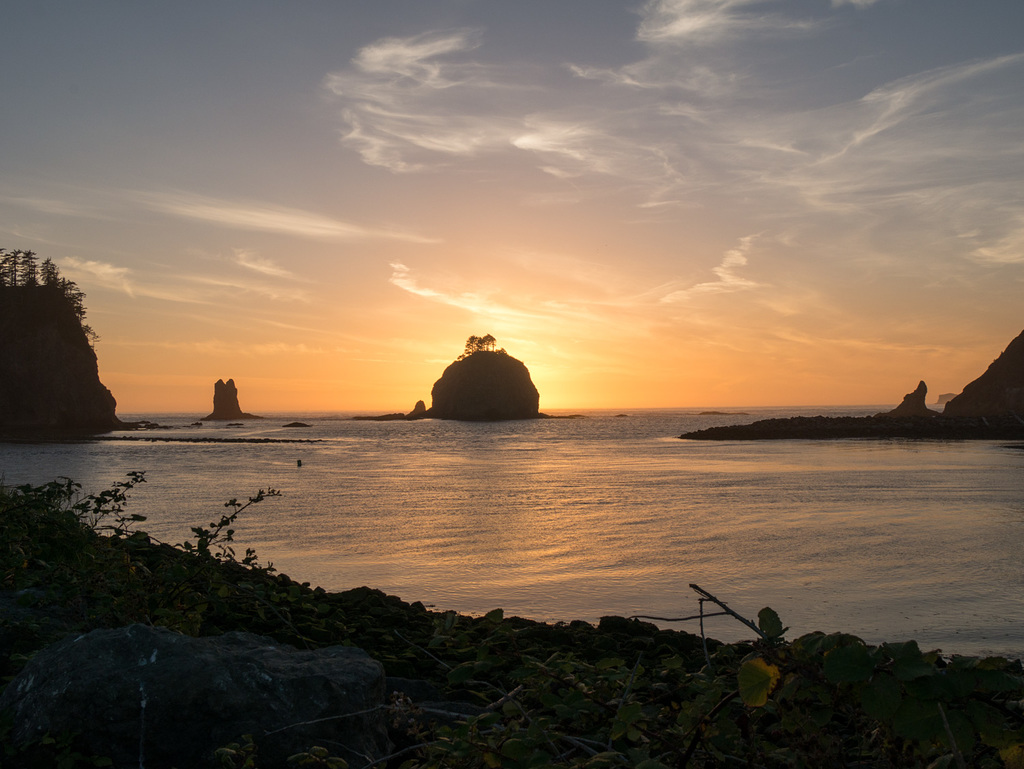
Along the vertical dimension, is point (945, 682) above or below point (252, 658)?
above

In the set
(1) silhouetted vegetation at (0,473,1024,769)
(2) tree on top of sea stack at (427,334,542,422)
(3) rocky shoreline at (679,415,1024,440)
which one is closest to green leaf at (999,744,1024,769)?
(1) silhouetted vegetation at (0,473,1024,769)

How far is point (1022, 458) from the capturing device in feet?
96.7

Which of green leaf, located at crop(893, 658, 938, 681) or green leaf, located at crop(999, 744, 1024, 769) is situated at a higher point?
green leaf, located at crop(893, 658, 938, 681)

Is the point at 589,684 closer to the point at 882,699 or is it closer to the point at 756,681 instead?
the point at 756,681

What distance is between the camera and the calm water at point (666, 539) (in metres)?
7.48

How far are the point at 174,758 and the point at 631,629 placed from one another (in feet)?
13.9

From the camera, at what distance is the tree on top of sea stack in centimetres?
13088

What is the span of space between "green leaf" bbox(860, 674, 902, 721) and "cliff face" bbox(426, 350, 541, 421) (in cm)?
12840

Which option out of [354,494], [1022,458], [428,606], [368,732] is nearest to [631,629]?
[428,606]

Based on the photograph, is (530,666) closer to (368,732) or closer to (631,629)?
(368,732)

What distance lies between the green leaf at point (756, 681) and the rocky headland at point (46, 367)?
81.0m

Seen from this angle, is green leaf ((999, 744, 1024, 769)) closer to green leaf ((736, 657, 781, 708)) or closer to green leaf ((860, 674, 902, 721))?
green leaf ((860, 674, 902, 721))

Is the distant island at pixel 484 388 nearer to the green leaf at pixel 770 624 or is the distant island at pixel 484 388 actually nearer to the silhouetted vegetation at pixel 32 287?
the silhouetted vegetation at pixel 32 287

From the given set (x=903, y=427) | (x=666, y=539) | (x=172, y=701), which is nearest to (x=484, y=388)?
Result: (x=903, y=427)
